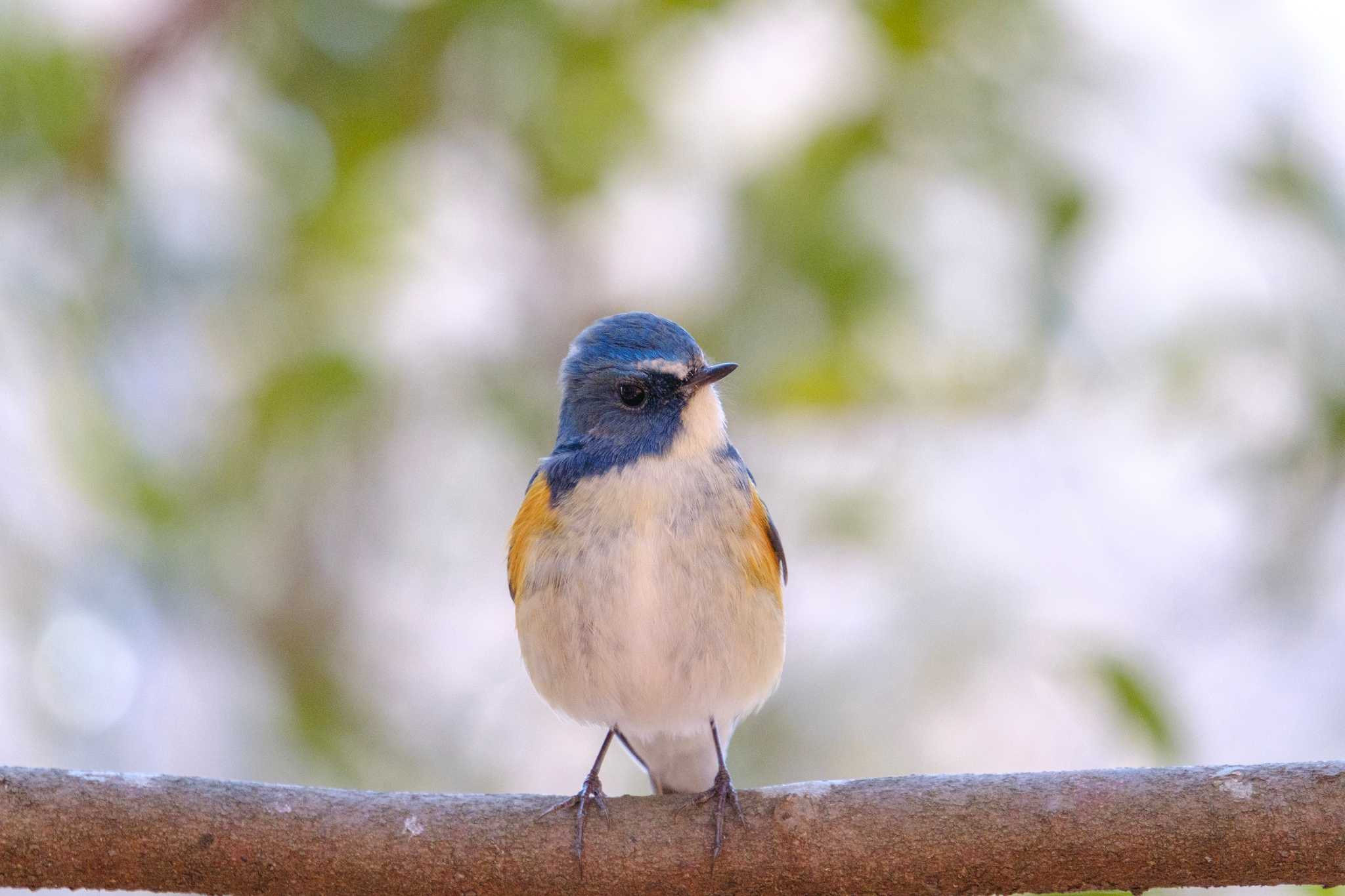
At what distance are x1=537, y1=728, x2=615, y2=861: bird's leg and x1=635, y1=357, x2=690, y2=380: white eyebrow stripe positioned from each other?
2.77 ft

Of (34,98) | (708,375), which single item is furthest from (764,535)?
(34,98)

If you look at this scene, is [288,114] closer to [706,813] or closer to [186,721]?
[186,721]

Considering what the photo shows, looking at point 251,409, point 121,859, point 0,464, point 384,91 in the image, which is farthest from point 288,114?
point 121,859

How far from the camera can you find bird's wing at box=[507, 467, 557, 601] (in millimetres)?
2857

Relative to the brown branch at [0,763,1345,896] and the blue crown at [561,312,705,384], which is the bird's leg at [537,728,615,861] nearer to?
the brown branch at [0,763,1345,896]

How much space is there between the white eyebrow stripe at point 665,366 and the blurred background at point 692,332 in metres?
0.86

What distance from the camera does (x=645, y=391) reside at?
2.91 m

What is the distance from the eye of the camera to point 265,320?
4184mm

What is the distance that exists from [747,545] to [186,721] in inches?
112

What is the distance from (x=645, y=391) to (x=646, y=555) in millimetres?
388

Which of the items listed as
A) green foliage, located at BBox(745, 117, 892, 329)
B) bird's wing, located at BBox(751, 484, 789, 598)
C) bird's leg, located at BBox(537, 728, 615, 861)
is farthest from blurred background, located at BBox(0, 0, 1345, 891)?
bird's leg, located at BBox(537, 728, 615, 861)

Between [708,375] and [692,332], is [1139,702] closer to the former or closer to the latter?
[708,375]

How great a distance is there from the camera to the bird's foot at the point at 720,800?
241 centimetres

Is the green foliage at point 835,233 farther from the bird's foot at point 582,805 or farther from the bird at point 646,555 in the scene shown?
the bird's foot at point 582,805
